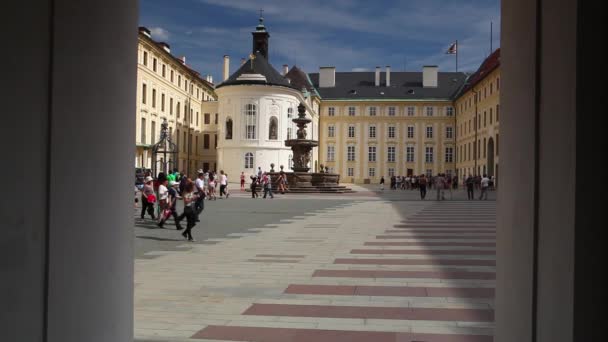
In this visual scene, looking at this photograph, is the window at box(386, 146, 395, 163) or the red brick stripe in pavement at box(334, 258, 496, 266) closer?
the red brick stripe in pavement at box(334, 258, 496, 266)

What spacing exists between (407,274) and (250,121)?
192 feet

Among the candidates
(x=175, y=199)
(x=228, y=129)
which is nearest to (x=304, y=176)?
(x=175, y=199)

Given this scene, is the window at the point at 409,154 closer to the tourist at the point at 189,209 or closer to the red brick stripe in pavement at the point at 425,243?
the tourist at the point at 189,209

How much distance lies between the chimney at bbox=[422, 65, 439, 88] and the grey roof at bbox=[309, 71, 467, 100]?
0.85 m

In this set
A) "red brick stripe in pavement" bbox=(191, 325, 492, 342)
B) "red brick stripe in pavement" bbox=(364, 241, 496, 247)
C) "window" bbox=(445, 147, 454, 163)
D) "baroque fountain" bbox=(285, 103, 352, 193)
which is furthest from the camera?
"window" bbox=(445, 147, 454, 163)

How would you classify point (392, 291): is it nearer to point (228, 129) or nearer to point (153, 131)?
point (153, 131)

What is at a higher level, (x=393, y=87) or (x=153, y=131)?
(x=393, y=87)

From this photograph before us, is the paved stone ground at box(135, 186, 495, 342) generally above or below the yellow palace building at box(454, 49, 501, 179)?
below

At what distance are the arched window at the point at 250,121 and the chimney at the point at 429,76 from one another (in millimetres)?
38375

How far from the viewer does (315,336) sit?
16.7 feet

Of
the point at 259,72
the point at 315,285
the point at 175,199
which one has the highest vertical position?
the point at 259,72

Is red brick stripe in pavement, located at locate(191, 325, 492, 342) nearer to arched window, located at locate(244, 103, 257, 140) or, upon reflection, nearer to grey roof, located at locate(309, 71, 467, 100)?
arched window, located at locate(244, 103, 257, 140)

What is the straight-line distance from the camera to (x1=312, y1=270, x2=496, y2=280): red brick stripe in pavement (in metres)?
8.02

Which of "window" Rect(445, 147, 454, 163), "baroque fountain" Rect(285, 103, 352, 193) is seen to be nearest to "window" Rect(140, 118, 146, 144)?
"baroque fountain" Rect(285, 103, 352, 193)
